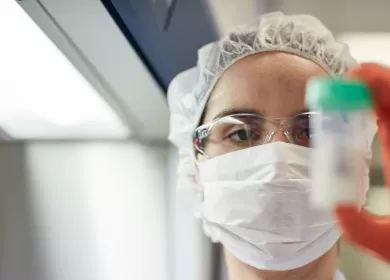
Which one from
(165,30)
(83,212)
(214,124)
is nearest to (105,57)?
(165,30)

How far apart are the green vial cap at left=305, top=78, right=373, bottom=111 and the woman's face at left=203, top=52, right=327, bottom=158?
48cm

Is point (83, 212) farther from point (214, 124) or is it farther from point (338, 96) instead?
point (338, 96)

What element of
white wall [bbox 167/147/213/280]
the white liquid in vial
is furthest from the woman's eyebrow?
the white liquid in vial

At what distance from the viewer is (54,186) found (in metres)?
1.32

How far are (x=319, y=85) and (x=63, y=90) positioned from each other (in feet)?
2.83

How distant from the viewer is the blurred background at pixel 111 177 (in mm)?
1188

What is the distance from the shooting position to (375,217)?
0.46 m

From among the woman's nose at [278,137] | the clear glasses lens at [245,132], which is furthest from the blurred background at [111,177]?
the woman's nose at [278,137]

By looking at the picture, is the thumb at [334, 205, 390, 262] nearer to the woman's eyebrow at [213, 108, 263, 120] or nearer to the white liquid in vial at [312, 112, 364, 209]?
the white liquid in vial at [312, 112, 364, 209]

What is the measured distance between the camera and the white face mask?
0.81 meters

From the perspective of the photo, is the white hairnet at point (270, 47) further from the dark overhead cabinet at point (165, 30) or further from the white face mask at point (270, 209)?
the white face mask at point (270, 209)

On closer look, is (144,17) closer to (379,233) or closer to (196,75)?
(196,75)

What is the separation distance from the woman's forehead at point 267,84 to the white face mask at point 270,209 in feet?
0.30

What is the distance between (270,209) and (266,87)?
0.76ft
